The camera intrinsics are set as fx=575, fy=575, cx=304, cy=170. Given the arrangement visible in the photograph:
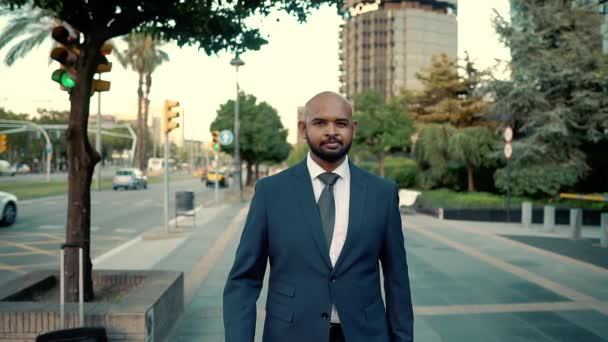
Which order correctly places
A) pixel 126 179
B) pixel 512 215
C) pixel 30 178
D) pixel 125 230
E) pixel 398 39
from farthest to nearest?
pixel 398 39 → pixel 30 178 → pixel 126 179 → pixel 512 215 → pixel 125 230

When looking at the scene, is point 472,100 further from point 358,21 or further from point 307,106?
point 358,21

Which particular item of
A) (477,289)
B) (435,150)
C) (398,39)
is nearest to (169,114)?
(477,289)

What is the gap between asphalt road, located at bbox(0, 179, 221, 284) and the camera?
1040 cm

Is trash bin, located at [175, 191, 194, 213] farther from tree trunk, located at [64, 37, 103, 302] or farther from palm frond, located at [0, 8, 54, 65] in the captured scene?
palm frond, located at [0, 8, 54, 65]

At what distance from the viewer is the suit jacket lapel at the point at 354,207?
88.4 inches

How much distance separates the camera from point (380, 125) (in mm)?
30062

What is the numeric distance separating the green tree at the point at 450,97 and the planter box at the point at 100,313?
1014 inches

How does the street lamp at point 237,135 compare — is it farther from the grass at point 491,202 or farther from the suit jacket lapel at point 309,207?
the suit jacket lapel at point 309,207

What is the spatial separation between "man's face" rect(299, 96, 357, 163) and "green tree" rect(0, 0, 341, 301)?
372 centimetres

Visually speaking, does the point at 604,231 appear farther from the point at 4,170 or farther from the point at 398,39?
the point at 398,39

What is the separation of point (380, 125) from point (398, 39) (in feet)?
288

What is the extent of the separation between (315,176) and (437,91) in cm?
3127

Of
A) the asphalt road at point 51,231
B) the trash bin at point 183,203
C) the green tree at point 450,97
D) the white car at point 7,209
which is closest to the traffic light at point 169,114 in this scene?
the trash bin at point 183,203

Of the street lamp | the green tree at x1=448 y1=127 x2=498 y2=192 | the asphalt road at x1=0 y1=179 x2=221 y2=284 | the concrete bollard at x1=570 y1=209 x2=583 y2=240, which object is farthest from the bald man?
the street lamp
